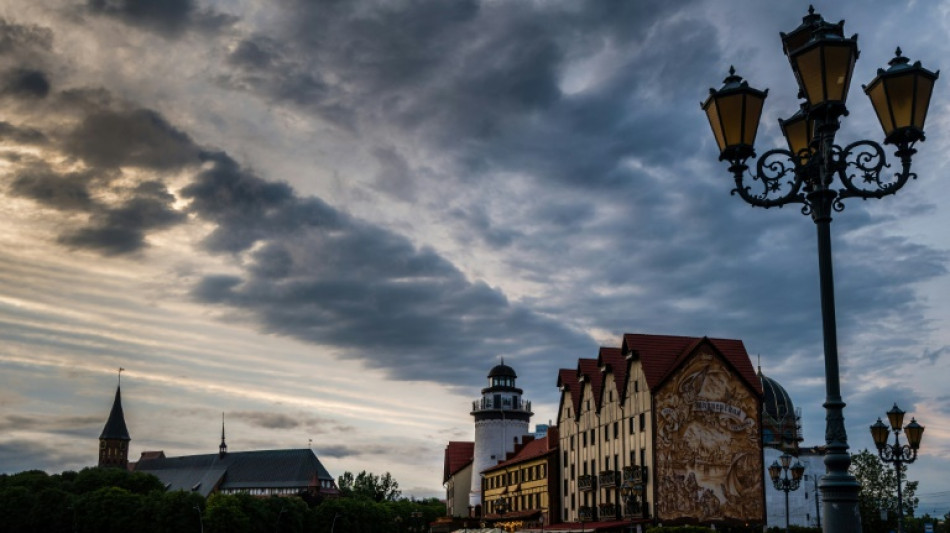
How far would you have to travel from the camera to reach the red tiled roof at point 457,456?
123 metres

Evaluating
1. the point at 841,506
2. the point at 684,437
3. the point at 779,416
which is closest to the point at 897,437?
the point at 841,506

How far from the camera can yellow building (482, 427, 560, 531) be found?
84.4 m

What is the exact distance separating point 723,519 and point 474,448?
55.8 metres

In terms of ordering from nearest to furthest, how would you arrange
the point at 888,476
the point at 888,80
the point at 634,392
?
the point at 888,80 < the point at 634,392 < the point at 888,476

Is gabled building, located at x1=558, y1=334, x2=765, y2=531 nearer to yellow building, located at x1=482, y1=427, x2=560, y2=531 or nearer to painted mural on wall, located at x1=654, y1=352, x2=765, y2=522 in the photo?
painted mural on wall, located at x1=654, y1=352, x2=765, y2=522

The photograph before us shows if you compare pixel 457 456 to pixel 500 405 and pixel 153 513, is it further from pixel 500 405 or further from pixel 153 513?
pixel 153 513

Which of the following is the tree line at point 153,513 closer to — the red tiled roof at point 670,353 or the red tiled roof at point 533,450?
the red tiled roof at point 533,450

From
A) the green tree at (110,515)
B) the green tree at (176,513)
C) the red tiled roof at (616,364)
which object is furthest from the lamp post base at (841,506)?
the green tree at (110,515)

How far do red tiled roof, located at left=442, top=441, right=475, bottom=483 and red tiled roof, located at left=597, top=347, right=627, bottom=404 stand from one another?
50.2 m

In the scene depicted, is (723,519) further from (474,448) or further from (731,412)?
(474,448)

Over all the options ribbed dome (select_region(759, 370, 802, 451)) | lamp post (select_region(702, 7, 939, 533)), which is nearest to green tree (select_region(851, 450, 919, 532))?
ribbed dome (select_region(759, 370, 802, 451))

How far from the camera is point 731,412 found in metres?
66.2

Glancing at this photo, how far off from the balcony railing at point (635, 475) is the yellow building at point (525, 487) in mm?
11745

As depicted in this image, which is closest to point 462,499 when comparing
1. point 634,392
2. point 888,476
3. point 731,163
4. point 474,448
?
Answer: point 474,448
